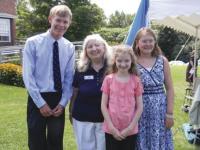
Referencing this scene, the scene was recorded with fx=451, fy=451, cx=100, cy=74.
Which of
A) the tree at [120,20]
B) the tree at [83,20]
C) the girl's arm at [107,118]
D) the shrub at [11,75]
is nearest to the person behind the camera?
the girl's arm at [107,118]

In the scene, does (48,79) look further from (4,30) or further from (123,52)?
(4,30)

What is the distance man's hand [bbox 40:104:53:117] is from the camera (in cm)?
502

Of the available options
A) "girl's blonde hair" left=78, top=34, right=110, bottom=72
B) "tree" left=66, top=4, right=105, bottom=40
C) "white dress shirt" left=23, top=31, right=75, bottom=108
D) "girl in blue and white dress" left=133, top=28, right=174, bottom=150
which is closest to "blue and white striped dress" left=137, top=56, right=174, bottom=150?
"girl in blue and white dress" left=133, top=28, right=174, bottom=150

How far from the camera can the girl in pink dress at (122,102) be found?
4.71 m

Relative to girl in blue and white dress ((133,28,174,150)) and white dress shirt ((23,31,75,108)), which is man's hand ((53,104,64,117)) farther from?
girl in blue and white dress ((133,28,174,150))

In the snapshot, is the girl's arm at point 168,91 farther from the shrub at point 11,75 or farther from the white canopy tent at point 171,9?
the shrub at point 11,75

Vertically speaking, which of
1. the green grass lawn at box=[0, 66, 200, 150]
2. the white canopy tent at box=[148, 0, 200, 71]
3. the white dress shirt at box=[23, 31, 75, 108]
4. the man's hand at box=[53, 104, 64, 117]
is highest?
the white canopy tent at box=[148, 0, 200, 71]

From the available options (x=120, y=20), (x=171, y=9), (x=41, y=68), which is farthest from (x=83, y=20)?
(x=120, y=20)

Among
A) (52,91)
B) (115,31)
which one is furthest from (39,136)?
(115,31)

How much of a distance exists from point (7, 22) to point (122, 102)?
26498 mm

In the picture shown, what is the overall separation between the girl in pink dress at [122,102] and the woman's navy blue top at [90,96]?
0.17m

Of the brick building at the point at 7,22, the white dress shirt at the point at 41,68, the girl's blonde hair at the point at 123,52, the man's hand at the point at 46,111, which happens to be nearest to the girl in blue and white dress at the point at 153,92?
the girl's blonde hair at the point at 123,52

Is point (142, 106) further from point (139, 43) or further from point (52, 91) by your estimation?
point (52, 91)

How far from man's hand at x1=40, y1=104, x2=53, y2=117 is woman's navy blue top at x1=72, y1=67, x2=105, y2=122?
33 centimetres
